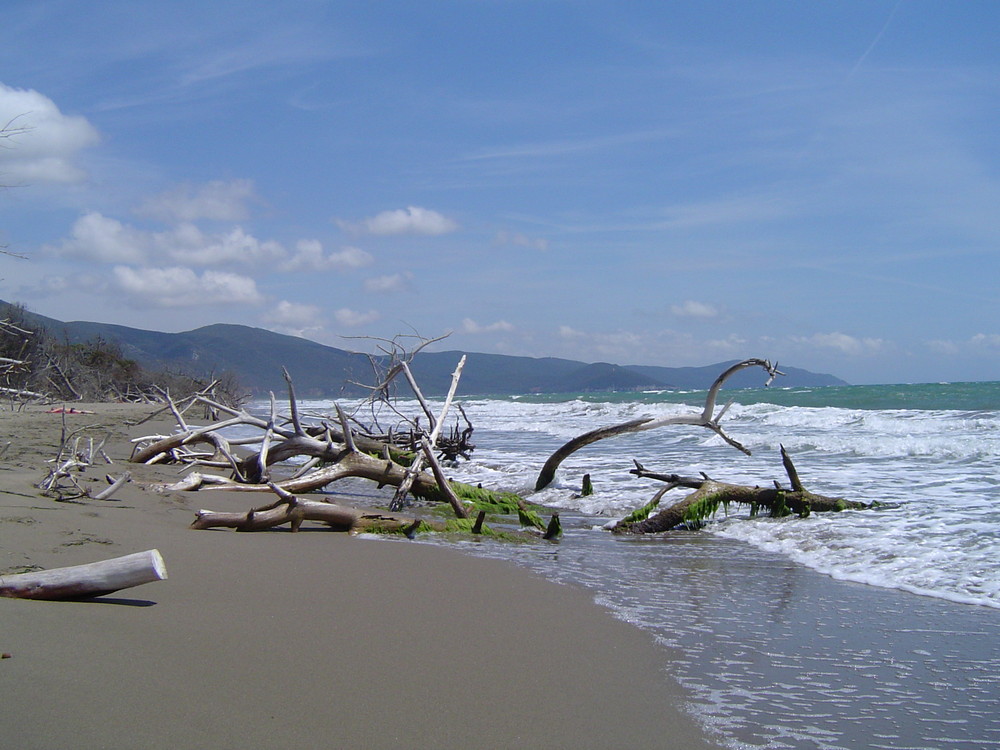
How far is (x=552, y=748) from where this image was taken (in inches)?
105

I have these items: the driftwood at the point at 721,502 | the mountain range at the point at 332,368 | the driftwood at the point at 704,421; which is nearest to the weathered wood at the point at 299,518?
the driftwood at the point at 721,502

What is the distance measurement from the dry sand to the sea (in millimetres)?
404

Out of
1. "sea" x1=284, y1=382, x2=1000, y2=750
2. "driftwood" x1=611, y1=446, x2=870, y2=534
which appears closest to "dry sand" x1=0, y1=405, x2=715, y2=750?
"sea" x1=284, y1=382, x2=1000, y2=750

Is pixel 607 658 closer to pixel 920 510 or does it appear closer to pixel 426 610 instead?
pixel 426 610

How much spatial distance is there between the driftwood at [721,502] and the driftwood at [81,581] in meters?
5.57

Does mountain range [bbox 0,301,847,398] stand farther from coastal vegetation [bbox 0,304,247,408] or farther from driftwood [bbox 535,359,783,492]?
driftwood [bbox 535,359,783,492]

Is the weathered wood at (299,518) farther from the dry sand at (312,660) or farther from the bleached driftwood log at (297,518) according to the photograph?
the dry sand at (312,660)

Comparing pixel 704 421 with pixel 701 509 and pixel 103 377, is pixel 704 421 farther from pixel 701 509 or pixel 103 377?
pixel 103 377

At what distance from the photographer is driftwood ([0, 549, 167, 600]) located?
11.9 ft

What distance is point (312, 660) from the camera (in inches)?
Answer: 131

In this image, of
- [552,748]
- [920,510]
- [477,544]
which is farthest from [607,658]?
[920,510]

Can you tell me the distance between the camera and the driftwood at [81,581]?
362 cm

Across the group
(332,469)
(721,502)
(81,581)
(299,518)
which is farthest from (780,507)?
(81,581)

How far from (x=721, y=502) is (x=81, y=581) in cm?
682
